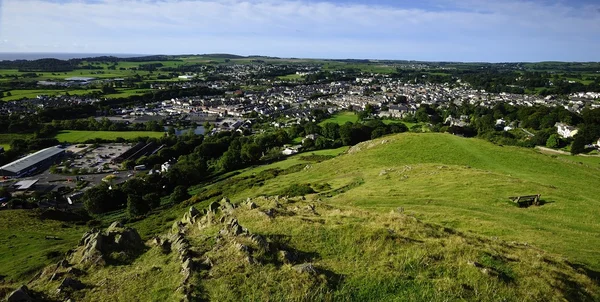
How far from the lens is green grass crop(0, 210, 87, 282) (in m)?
29.5

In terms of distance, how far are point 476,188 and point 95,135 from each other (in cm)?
12786

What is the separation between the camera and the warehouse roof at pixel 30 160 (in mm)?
85644

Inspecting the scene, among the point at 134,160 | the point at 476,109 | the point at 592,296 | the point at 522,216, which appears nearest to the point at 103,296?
the point at 592,296

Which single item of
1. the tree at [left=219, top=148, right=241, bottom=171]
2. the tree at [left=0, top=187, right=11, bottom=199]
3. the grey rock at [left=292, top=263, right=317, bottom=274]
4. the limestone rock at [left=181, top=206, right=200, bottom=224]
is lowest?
the tree at [left=0, top=187, right=11, bottom=199]

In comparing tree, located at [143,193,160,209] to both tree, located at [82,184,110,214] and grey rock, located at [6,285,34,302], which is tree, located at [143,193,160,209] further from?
grey rock, located at [6,285,34,302]

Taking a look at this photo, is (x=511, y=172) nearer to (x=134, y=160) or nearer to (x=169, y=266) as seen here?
(x=169, y=266)

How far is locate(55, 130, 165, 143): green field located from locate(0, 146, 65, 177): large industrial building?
1613 cm

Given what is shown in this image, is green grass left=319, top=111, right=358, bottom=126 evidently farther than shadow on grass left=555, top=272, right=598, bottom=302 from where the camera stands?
Yes

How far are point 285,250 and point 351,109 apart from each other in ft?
524

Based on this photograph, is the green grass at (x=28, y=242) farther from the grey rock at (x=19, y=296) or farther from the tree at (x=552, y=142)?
the tree at (x=552, y=142)

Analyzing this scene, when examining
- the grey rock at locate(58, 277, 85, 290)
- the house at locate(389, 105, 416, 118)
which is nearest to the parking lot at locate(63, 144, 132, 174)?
the grey rock at locate(58, 277, 85, 290)

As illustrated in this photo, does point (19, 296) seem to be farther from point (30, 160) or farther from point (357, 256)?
point (30, 160)

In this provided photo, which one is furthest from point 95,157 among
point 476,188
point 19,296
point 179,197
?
point 476,188

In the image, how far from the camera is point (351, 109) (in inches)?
6742
